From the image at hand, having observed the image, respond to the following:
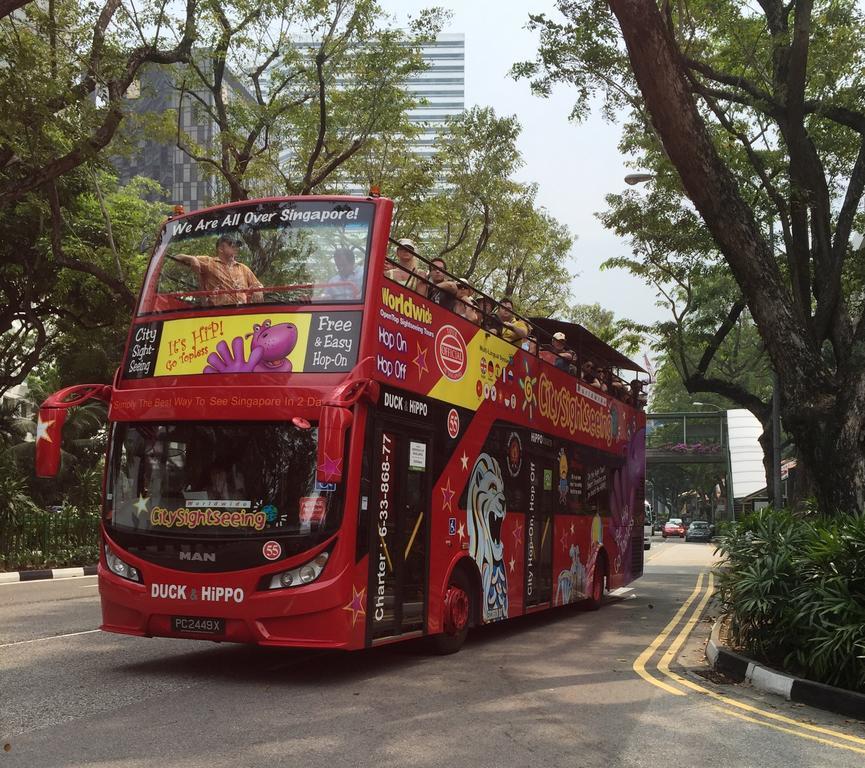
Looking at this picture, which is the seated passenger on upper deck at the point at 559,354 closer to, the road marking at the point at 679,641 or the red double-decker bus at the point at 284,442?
the red double-decker bus at the point at 284,442

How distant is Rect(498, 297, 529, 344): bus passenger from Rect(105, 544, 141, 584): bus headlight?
4.93 metres

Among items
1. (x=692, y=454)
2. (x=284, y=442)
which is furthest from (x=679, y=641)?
(x=692, y=454)

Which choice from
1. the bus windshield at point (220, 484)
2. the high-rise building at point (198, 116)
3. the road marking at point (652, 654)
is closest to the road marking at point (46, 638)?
the bus windshield at point (220, 484)

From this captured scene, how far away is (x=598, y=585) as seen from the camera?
1478 centimetres

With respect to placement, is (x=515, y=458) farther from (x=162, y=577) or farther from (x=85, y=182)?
(x=85, y=182)

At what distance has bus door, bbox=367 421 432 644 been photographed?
7602 mm

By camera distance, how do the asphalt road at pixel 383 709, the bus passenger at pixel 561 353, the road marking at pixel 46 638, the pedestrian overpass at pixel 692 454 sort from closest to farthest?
the asphalt road at pixel 383 709, the road marking at pixel 46 638, the bus passenger at pixel 561 353, the pedestrian overpass at pixel 692 454

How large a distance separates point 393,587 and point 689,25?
1343cm

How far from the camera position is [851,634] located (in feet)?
23.5

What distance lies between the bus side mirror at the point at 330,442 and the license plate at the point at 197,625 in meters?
1.76

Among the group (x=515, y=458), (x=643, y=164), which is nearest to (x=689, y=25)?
(x=643, y=164)

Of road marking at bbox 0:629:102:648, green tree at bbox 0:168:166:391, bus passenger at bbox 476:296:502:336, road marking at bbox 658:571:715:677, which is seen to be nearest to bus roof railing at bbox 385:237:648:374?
bus passenger at bbox 476:296:502:336

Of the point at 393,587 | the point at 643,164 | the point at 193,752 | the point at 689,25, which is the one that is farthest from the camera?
the point at 643,164

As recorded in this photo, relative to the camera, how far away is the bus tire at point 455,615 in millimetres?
8977
